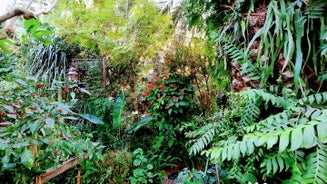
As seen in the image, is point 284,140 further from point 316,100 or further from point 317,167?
point 316,100

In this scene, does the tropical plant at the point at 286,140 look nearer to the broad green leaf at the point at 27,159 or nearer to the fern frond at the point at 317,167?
the fern frond at the point at 317,167

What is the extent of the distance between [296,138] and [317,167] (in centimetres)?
26

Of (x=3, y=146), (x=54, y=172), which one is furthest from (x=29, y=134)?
(x=54, y=172)

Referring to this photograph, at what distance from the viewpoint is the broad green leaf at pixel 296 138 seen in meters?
0.75

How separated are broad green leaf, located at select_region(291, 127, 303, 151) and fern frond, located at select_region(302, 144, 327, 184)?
23cm

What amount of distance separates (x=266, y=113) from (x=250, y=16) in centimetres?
64

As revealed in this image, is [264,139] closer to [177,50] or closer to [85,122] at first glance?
[177,50]

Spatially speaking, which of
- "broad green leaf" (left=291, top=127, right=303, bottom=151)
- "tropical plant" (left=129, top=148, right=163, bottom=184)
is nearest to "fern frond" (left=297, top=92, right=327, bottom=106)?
"broad green leaf" (left=291, top=127, right=303, bottom=151)

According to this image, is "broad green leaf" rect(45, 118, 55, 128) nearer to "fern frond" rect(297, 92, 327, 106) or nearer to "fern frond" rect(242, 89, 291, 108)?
"fern frond" rect(242, 89, 291, 108)

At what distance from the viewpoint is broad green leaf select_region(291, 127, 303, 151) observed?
0.75 metres

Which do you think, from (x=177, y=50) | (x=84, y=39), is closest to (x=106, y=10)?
(x=84, y=39)

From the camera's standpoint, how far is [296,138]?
0.78 m

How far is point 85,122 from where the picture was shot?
12.5ft

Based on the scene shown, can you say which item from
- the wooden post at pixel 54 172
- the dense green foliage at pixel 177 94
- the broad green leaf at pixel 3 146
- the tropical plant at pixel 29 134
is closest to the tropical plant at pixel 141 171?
the dense green foliage at pixel 177 94
